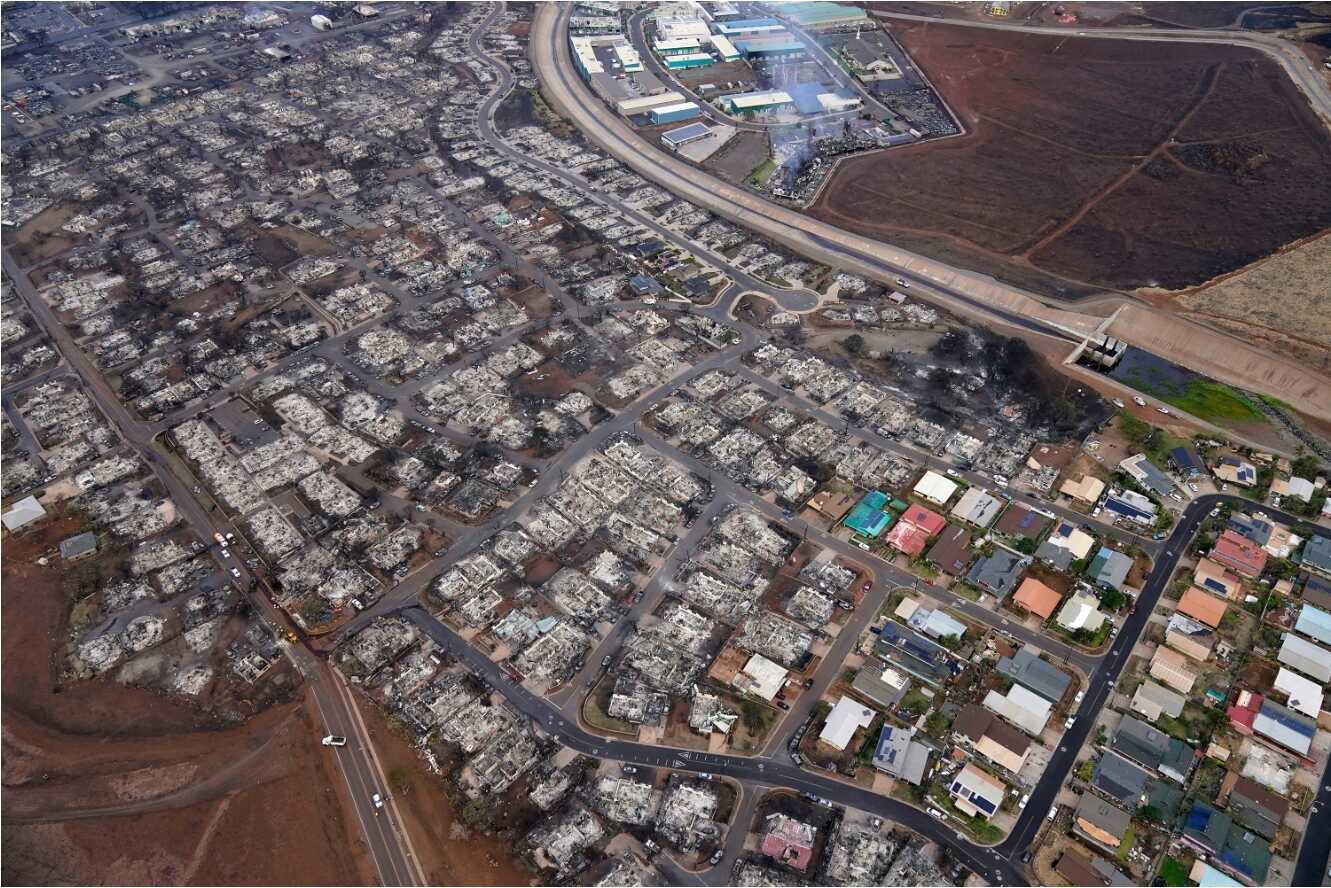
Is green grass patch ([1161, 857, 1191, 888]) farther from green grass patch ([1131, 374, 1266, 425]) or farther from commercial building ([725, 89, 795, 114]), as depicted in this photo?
commercial building ([725, 89, 795, 114])

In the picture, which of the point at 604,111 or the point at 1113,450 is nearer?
the point at 1113,450

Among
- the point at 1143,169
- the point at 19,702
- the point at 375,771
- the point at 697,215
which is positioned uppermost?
the point at 1143,169

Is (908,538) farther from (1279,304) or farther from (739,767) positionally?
(1279,304)

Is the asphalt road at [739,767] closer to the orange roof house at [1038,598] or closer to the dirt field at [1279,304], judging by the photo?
the orange roof house at [1038,598]

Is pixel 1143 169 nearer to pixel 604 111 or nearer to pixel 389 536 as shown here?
pixel 604 111

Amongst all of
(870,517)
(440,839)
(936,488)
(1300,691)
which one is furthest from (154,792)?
(1300,691)

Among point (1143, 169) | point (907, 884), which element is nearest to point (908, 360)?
point (907, 884)
